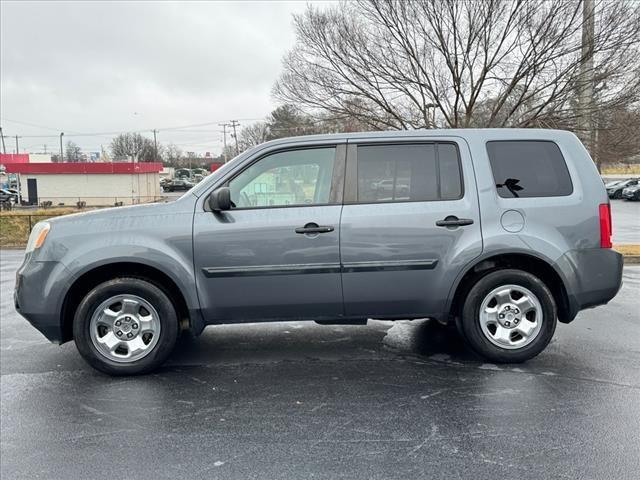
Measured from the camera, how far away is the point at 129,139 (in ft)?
343

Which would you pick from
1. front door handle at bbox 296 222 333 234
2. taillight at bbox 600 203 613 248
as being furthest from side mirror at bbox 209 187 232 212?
taillight at bbox 600 203 613 248

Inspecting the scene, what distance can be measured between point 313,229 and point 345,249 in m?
0.30

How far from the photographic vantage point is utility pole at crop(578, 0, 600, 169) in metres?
11.6

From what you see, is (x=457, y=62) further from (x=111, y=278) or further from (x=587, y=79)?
(x=111, y=278)

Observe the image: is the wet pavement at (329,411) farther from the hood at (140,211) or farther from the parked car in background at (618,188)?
the parked car in background at (618,188)

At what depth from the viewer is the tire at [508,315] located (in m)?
4.36

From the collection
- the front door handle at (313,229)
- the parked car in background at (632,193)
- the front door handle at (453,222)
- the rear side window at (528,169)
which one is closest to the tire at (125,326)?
the front door handle at (313,229)

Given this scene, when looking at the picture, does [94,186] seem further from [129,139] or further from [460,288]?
[129,139]

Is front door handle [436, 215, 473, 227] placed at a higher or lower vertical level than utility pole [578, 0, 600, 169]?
lower

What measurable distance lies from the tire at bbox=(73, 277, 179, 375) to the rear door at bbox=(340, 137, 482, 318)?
59.0 inches

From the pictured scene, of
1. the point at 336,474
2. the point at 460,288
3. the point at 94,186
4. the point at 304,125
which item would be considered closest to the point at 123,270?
the point at 336,474

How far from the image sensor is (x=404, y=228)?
424 cm

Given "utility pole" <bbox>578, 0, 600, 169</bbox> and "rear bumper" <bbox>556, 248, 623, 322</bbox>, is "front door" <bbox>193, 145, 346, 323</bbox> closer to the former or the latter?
"rear bumper" <bbox>556, 248, 623, 322</bbox>

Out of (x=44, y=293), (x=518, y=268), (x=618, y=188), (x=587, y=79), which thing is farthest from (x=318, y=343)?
(x=618, y=188)
